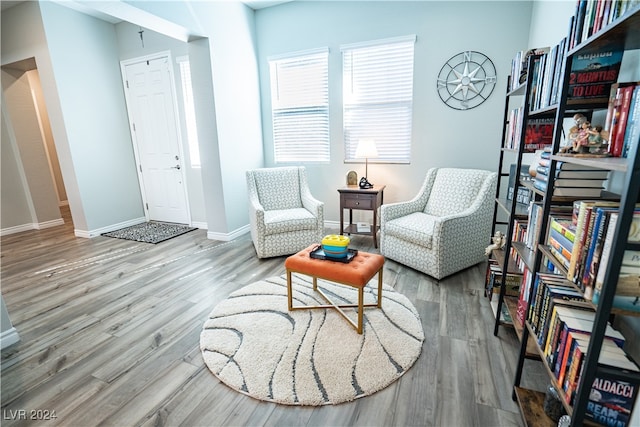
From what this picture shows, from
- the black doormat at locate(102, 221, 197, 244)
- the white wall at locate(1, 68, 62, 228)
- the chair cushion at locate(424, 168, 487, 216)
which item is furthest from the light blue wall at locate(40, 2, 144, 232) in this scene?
the chair cushion at locate(424, 168, 487, 216)

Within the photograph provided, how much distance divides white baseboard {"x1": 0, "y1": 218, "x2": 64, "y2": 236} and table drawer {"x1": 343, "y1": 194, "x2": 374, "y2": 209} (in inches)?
191

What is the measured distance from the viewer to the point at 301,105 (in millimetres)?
4168

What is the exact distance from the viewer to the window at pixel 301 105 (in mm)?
3994

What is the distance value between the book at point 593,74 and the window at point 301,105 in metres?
3.12

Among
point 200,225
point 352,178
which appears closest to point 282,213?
point 352,178

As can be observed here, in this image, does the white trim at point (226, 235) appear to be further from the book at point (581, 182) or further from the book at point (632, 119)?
the book at point (632, 119)

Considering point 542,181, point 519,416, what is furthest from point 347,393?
point 542,181

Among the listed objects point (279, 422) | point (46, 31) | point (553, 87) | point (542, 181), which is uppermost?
point (46, 31)

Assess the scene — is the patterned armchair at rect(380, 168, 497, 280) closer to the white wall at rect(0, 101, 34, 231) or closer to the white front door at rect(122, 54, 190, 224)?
the white front door at rect(122, 54, 190, 224)

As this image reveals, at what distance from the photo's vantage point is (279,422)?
1378 millimetres

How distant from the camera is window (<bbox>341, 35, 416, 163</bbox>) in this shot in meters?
3.58

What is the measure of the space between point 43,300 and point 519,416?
3.46 meters

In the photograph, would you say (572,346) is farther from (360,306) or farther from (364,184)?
(364,184)

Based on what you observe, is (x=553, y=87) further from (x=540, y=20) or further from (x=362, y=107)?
(x=362, y=107)
